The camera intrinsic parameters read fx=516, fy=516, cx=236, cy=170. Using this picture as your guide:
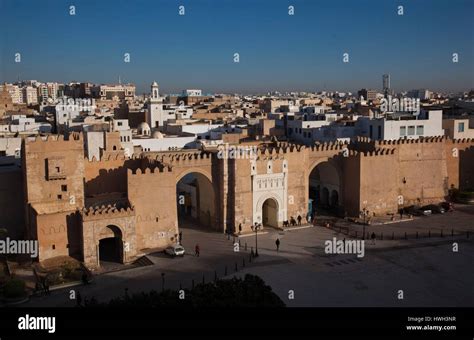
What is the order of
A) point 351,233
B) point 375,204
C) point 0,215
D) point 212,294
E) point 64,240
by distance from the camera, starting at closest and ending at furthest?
point 212,294 → point 64,240 → point 0,215 → point 351,233 → point 375,204

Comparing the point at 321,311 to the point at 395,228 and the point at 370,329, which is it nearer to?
the point at 370,329

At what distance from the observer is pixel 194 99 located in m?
132

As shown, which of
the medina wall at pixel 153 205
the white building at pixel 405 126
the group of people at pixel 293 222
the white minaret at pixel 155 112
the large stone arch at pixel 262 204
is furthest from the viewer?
the white minaret at pixel 155 112

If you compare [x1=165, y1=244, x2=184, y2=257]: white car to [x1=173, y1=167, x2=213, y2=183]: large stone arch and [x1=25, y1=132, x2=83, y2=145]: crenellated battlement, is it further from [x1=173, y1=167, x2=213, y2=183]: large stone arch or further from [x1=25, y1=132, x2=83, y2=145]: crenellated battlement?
[x1=25, y1=132, x2=83, y2=145]: crenellated battlement

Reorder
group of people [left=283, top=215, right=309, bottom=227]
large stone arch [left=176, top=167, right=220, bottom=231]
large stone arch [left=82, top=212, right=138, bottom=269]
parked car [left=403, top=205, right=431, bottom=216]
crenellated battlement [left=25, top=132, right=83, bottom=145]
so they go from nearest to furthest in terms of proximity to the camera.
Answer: large stone arch [left=82, top=212, right=138, bottom=269]
crenellated battlement [left=25, top=132, right=83, bottom=145]
large stone arch [left=176, top=167, right=220, bottom=231]
group of people [left=283, top=215, right=309, bottom=227]
parked car [left=403, top=205, right=431, bottom=216]

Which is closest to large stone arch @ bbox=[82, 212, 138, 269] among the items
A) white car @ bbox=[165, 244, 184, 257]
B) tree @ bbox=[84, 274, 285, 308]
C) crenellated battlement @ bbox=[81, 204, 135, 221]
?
crenellated battlement @ bbox=[81, 204, 135, 221]

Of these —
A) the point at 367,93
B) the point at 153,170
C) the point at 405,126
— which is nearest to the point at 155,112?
the point at 405,126

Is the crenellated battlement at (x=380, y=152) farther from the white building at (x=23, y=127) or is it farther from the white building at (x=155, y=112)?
the white building at (x=155, y=112)

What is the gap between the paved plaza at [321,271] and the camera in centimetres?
1930

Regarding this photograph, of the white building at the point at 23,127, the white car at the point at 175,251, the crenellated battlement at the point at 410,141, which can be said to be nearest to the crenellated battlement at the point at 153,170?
the white car at the point at 175,251

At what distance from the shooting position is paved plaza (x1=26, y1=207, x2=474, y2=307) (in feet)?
63.3

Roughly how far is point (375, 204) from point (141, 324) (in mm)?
25896

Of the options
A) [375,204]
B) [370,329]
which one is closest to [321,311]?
[370,329]

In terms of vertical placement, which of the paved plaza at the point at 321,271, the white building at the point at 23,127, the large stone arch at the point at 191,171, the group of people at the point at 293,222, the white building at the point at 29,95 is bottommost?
the paved plaza at the point at 321,271
